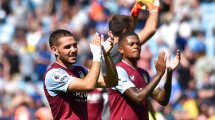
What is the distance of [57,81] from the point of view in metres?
9.83

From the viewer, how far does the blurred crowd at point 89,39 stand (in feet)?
59.7

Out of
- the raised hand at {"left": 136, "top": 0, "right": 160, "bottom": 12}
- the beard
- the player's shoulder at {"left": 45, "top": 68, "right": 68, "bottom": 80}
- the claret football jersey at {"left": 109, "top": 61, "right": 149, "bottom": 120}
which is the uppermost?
the raised hand at {"left": 136, "top": 0, "right": 160, "bottom": 12}

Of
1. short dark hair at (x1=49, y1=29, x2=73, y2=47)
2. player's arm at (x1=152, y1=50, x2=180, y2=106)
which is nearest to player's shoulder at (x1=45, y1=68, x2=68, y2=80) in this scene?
short dark hair at (x1=49, y1=29, x2=73, y2=47)

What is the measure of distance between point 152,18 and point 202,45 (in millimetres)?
8450

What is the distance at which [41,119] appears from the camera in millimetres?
12477

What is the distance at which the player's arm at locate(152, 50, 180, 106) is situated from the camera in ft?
34.8

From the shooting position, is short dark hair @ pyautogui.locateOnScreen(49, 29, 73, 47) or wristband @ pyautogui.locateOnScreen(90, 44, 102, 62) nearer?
wristband @ pyautogui.locateOnScreen(90, 44, 102, 62)

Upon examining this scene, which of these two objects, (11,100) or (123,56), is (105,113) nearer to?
(123,56)

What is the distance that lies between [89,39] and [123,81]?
11.2 m

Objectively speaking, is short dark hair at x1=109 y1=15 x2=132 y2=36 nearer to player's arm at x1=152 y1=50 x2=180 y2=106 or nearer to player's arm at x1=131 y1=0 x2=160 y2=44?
player's arm at x1=131 y1=0 x2=160 y2=44

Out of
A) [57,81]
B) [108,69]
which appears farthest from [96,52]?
[57,81]

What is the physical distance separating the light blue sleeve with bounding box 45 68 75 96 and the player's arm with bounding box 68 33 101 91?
8 centimetres

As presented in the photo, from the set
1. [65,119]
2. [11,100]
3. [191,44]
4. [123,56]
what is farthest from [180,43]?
[65,119]

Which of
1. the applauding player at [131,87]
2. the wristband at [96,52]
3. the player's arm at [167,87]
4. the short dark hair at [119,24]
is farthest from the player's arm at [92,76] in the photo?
the short dark hair at [119,24]
